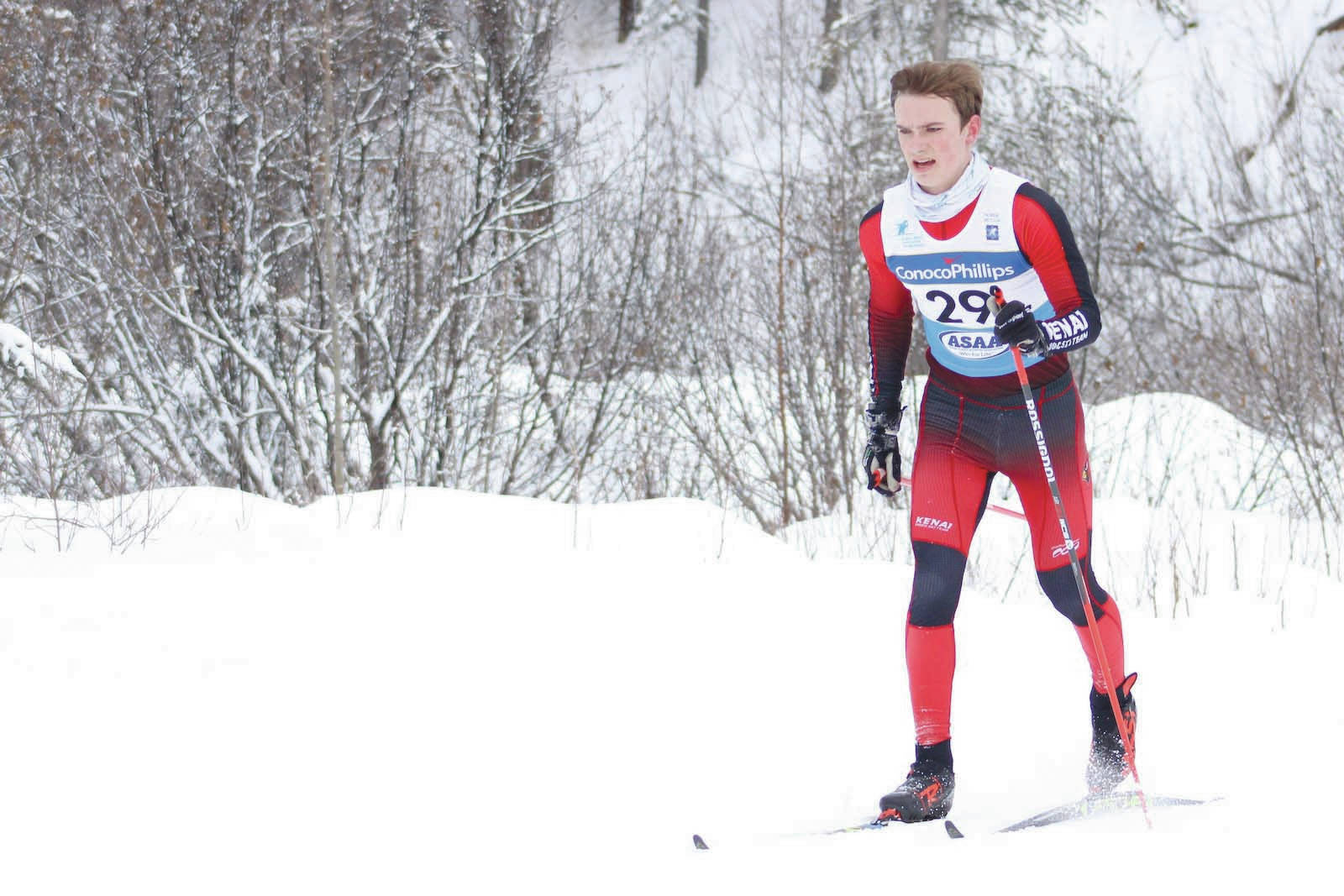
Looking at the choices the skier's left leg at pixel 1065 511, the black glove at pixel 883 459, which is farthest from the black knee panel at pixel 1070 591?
the black glove at pixel 883 459

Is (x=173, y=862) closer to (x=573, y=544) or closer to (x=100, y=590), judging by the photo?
(x=100, y=590)

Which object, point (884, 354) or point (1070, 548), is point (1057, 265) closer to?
point (884, 354)

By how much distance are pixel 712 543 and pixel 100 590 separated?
320 cm

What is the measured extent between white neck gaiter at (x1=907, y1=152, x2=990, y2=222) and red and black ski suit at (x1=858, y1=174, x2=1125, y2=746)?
25mm

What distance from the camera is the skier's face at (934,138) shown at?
3256 millimetres

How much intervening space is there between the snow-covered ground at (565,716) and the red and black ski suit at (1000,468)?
1.73 feet

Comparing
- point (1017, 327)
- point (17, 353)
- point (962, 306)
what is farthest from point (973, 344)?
point (17, 353)

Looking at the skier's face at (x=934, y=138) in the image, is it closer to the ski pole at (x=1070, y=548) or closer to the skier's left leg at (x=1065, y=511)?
the ski pole at (x=1070, y=548)

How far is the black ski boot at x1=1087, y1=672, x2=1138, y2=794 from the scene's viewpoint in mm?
3510

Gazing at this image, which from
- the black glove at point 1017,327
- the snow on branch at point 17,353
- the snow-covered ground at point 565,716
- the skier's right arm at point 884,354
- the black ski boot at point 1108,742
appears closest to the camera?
the snow-covered ground at point 565,716

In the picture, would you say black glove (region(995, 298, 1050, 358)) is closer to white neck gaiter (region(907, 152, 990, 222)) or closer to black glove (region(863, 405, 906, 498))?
white neck gaiter (region(907, 152, 990, 222))

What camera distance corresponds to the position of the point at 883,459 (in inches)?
145

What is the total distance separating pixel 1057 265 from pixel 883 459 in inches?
31.8

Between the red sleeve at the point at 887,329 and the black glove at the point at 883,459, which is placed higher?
the red sleeve at the point at 887,329
